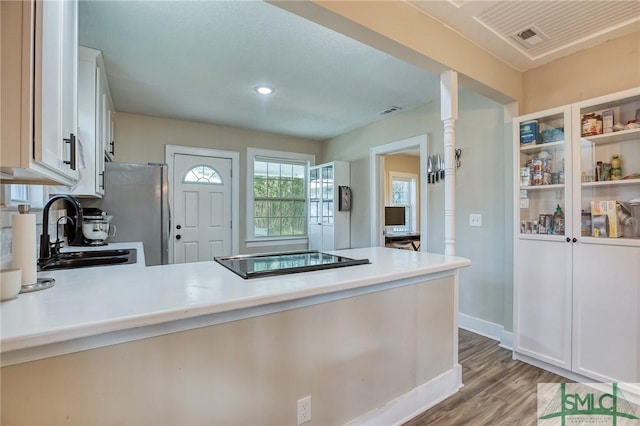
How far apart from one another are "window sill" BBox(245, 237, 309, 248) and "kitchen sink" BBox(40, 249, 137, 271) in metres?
2.42

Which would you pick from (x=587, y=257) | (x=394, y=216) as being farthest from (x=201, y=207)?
(x=587, y=257)

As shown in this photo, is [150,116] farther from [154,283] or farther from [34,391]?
[34,391]

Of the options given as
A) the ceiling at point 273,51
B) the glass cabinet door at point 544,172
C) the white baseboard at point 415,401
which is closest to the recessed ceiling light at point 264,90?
the ceiling at point 273,51

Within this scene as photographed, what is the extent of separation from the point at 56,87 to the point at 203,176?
330 cm

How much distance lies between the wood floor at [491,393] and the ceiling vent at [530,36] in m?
2.44

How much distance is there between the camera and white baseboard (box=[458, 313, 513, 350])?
8.75ft

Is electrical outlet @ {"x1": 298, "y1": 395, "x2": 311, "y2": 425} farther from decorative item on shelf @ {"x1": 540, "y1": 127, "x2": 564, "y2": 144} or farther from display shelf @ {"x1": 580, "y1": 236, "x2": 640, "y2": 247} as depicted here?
decorative item on shelf @ {"x1": 540, "y1": 127, "x2": 564, "y2": 144}

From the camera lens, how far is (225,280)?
4.22 feet

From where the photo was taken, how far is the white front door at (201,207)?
411 cm

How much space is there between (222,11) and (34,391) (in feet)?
6.77

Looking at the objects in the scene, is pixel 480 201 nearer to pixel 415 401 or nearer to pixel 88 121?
pixel 415 401

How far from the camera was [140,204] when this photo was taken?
2959 mm

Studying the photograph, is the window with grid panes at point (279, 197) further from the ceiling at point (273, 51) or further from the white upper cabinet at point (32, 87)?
the white upper cabinet at point (32, 87)

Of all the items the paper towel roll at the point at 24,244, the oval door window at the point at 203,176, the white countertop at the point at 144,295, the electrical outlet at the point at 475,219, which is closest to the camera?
the white countertop at the point at 144,295
